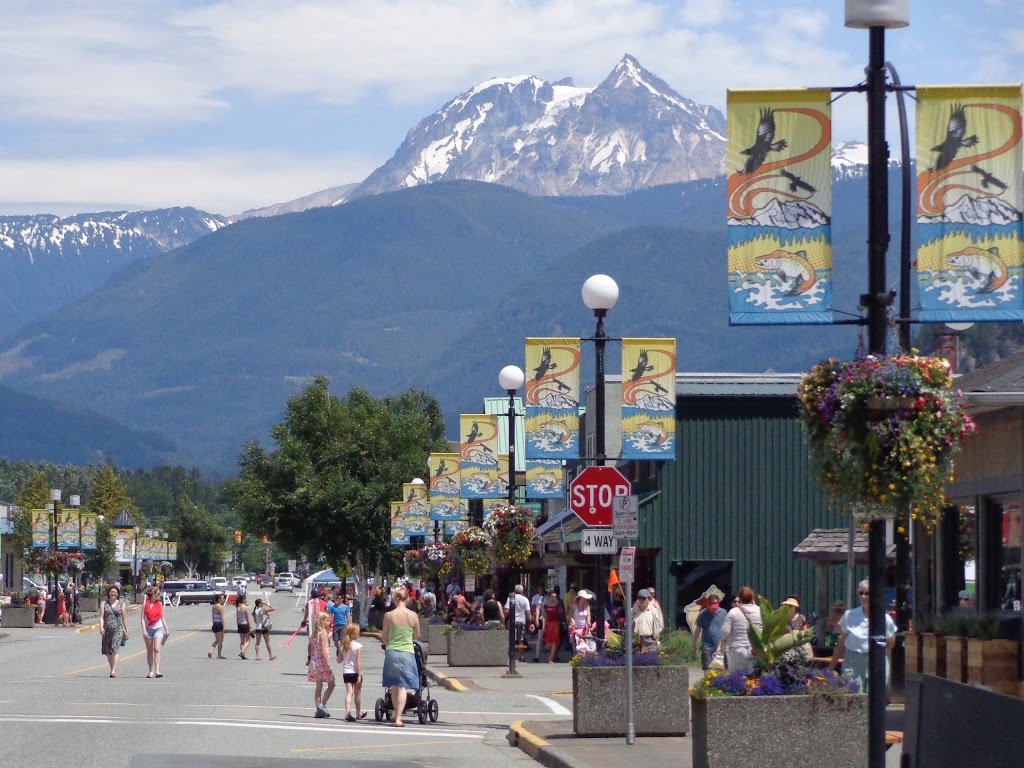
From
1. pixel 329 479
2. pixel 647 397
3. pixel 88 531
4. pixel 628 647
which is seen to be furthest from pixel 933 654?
pixel 88 531

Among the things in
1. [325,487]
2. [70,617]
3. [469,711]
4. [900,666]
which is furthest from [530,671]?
[70,617]

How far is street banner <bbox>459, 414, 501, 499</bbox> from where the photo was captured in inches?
1439

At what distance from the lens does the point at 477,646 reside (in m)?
34.0

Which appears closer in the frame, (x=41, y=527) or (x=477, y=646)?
(x=477, y=646)

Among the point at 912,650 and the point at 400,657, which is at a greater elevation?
the point at 912,650

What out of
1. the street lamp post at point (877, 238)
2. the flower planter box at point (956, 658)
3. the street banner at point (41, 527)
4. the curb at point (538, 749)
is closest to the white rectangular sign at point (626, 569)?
the curb at point (538, 749)

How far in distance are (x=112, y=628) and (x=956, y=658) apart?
57.3ft

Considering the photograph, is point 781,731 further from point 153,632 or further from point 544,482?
point 544,482

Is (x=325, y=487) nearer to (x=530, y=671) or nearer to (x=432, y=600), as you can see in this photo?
(x=432, y=600)

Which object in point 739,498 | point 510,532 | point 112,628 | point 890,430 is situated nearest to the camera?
point 890,430

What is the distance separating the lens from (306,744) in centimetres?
1773

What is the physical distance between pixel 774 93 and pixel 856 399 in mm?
2282

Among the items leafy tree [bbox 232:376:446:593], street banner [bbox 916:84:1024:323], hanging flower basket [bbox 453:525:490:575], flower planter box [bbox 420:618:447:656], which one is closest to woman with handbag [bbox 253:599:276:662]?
flower planter box [bbox 420:618:447:656]

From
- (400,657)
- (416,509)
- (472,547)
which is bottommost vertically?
(400,657)
